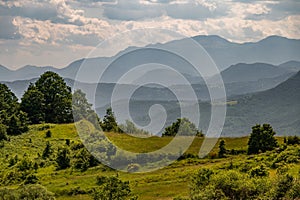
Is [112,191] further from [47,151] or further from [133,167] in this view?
[47,151]

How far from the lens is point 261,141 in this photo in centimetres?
6631

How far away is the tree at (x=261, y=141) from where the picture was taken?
216 feet

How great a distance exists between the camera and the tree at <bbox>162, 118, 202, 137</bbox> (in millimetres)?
78031

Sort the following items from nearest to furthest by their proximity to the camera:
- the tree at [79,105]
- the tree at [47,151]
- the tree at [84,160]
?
the tree at [84,160] → the tree at [47,151] → the tree at [79,105]

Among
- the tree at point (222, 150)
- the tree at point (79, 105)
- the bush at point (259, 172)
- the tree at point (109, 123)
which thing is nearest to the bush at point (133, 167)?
the tree at point (222, 150)

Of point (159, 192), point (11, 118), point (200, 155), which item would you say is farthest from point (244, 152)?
point (11, 118)

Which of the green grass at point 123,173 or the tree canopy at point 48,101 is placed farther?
the tree canopy at point 48,101

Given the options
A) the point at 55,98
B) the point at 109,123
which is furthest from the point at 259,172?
the point at 55,98

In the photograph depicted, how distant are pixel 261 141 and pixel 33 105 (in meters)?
46.3

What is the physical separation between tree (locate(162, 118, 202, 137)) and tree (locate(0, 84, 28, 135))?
24529 mm

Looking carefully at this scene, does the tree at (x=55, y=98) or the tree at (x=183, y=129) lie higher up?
the tree at (x=55, y=98)

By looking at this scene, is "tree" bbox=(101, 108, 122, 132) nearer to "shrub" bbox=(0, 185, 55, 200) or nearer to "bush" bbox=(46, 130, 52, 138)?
"bush" bbox=(46, 130, 52, 138)

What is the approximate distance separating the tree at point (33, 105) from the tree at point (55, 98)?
1270mm

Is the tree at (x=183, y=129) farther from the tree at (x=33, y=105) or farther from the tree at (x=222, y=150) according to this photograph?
the tree at (x=33, y=105)
